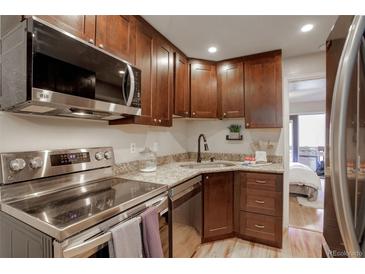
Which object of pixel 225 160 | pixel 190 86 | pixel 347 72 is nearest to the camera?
pixel 347 72

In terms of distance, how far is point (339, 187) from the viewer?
0.54 m

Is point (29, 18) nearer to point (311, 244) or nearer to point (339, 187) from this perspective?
point (339, 187)

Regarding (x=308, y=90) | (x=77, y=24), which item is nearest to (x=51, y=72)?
(x=77, y=24)

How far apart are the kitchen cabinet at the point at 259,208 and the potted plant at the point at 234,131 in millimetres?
707

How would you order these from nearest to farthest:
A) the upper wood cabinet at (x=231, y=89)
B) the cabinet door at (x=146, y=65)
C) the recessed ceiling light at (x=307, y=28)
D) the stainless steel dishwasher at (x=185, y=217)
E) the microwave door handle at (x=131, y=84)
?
1. the microwave door handle at (x=131, y=84)
2. the stainless steel dishwasher at (x=185, y=217)
3. the cabinet door at (x=146, y=65)
4. the recessed ceiling light at (x=307, y=28)
5. the upper wood cabinet at (x=231, y=89)

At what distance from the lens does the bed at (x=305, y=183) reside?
3.57 metres

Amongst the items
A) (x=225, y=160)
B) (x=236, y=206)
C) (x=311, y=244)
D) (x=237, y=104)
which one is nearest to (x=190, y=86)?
(x=237, y=104)

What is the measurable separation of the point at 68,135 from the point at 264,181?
6.49ft

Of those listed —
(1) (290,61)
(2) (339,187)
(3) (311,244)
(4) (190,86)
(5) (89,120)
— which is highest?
(1) (290,61)

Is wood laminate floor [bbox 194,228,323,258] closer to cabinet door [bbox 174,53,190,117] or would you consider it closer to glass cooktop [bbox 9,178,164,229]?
glass cooktop [bbox 9,178,164,229]

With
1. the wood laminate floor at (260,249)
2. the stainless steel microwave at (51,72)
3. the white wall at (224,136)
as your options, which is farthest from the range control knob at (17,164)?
the white wall at (224,136)

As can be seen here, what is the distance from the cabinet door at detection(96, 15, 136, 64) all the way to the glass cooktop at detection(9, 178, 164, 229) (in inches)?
39.4

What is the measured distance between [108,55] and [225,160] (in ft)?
7.06

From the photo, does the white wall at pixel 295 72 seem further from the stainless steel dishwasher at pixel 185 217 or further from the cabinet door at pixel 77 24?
the cabinet door at pixel 77 24
